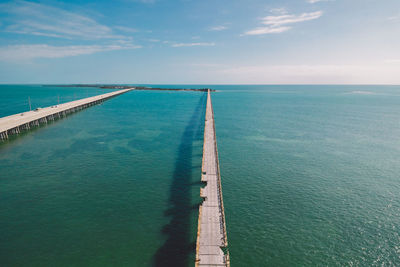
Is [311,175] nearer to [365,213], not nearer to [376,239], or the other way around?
[365,213]

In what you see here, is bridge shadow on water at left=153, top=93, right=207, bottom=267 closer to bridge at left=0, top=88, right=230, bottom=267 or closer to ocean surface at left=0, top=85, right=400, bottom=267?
ocean surface at left=0, top=85, right=400, bottom=267

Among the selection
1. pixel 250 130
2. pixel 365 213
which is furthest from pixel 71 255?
pixel 250 130

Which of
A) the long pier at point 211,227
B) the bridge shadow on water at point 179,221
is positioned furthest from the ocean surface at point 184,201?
the long pier at point 211,227

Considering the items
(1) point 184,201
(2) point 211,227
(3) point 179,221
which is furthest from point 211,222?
(1) point 184,201

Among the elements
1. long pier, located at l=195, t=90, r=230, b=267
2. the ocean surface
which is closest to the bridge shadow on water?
the ocean surface

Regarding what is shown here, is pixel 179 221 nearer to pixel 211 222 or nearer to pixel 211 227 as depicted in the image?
pixel 211 222

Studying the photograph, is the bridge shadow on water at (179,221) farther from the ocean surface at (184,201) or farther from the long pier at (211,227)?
the long pier at (211,227)

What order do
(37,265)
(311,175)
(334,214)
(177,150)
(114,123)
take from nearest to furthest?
(37,265), (334,214), (311,175), (177,150), (114,123)

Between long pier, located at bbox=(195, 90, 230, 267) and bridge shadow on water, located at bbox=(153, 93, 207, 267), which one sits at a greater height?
long pier, located at bbox=(195, 90, 230, 267)
